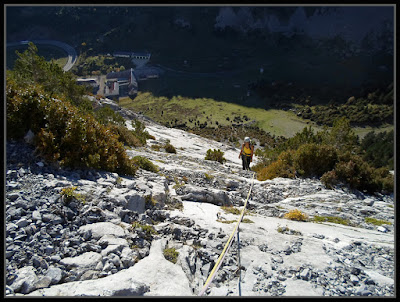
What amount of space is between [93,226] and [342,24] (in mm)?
189769

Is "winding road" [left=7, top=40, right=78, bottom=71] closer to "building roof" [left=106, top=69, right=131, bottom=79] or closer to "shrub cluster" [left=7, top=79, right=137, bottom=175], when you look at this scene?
"building roof" [left=106, top=69, right=131, bottom=79]

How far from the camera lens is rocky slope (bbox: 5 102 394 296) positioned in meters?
5.79

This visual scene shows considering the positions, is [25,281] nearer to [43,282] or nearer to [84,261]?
[43,282]

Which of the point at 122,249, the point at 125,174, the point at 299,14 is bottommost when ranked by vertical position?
the point at 122,249

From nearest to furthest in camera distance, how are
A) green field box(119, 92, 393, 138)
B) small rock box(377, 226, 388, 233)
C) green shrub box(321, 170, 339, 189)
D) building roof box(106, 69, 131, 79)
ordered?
small rock box(377, 226, 388, 233)
green shrub box(321, 170, 339, 189)
green field box(119, 92, 393, 138)
building roof box(106, 69, 131, 79)

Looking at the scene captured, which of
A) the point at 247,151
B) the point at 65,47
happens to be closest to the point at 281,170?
the point at 247,151

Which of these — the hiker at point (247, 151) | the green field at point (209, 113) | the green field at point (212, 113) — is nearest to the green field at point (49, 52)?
the green field at point (212, 113)

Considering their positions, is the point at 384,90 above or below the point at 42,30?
below

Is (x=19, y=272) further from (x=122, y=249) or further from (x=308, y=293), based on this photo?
(x=308, y=293)

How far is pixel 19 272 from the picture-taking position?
548 centimetres

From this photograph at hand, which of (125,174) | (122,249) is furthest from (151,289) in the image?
(125,174)

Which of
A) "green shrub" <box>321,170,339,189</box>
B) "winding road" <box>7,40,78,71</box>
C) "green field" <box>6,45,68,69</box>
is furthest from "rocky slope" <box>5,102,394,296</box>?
"green field" <box>6,45,68,69</box>

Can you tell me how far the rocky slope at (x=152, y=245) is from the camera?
19.0 ft

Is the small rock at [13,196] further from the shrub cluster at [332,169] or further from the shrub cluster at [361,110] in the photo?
the shrub cluster at [361,110]
